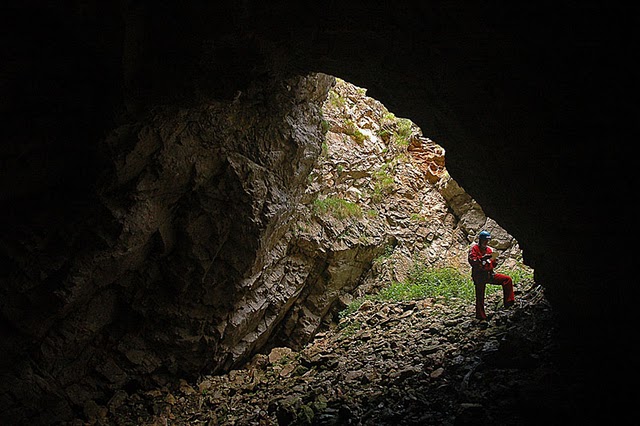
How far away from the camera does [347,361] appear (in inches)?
270

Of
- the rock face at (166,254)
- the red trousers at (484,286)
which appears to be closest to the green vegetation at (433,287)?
the red trousers at (484,286)

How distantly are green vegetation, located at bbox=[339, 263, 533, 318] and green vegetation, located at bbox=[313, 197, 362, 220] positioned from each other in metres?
2.39

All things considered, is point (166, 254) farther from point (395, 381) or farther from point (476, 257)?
point (476, 257)

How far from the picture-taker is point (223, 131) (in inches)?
246

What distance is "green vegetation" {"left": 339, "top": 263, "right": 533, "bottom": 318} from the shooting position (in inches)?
378

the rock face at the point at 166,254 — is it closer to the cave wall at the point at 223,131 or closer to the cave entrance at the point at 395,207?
the cave wall at the point at 223,131

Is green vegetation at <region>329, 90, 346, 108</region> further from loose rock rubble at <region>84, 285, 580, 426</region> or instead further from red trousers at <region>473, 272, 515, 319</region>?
red trousers at <region>473, 272, 515, 319</region>

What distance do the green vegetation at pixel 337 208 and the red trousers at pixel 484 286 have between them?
453cm

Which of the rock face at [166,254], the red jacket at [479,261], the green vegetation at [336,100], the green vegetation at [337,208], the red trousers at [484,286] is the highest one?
the green vegetation at [336,100]

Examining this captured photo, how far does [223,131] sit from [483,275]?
541cm

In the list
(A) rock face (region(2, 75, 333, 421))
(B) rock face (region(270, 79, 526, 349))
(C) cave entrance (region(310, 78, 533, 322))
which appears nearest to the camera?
(A) rock face (region(2, 75, 333, 421))

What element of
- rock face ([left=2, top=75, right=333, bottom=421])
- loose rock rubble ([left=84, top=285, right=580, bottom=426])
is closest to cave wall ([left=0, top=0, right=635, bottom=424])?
rock face ([left=2, top=75, right=333, bottom=421])

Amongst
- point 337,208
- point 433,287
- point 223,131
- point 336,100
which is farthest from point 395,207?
point 223,131

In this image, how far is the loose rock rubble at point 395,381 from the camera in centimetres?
452
